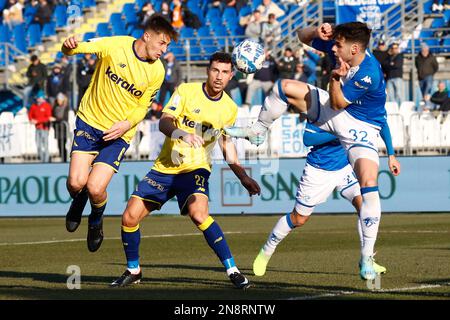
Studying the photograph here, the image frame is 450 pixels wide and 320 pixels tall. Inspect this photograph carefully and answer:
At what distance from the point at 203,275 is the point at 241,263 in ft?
5.49

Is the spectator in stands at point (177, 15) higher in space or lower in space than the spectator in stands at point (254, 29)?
higher

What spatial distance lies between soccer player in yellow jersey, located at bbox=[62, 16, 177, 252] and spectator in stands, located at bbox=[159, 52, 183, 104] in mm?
16069

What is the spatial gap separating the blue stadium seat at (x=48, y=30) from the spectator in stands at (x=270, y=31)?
9.35 m

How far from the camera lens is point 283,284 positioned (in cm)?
1109

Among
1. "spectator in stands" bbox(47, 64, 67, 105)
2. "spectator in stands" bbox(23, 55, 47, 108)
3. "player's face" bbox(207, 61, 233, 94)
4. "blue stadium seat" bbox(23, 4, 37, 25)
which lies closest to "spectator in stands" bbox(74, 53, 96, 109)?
"spectator in stands" bbox(47, 64, 67, 105)

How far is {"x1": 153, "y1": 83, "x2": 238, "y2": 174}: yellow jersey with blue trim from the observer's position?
11.6 meters

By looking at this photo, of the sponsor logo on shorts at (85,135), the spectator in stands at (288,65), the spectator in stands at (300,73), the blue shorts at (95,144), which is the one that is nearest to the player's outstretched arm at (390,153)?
the blue shorts at (95,144)

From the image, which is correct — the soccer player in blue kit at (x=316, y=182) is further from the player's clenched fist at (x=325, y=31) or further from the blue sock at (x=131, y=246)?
the player's clenched fist at (x=325, y=31)

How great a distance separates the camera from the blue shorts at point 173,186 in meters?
11.5

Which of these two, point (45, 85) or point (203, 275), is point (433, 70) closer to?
point (45, 85)

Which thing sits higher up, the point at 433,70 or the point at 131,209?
the point at 433,70
